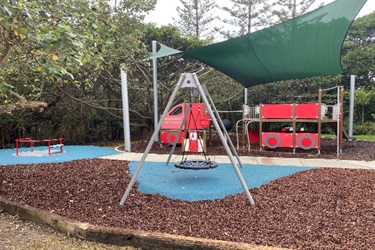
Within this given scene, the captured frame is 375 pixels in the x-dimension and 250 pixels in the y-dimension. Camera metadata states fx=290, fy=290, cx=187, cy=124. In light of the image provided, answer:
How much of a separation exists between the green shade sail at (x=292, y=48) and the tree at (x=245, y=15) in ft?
51.8

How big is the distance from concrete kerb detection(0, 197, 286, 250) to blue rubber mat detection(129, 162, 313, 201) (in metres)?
1.44

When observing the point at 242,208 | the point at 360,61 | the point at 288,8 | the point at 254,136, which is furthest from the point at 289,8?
the point at 242,208

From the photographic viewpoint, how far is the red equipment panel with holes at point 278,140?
8555mm

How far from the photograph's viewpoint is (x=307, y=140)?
8.32 m

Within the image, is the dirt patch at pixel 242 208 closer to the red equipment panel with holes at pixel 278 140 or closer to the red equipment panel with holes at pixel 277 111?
the red equipment panel with holes at pixel 278 140

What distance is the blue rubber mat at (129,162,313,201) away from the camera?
4.45 meters

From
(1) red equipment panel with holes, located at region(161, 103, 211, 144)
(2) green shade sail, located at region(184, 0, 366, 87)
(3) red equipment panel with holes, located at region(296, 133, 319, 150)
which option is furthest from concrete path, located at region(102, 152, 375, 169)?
(2) green shade sail, located at region(184, 0, 366, 87)

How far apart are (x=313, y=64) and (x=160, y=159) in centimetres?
441

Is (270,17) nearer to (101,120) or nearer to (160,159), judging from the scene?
(101,120)

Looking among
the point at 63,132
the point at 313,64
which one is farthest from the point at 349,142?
the point at 63,132

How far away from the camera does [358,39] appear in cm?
1955

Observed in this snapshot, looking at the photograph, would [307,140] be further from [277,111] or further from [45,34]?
[45,34]

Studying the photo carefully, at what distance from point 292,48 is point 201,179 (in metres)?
3.54

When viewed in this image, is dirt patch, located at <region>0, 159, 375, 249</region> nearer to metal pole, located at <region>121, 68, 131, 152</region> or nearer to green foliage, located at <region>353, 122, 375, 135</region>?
metal pole, located at <region>121, 68, 131, 152</region>
